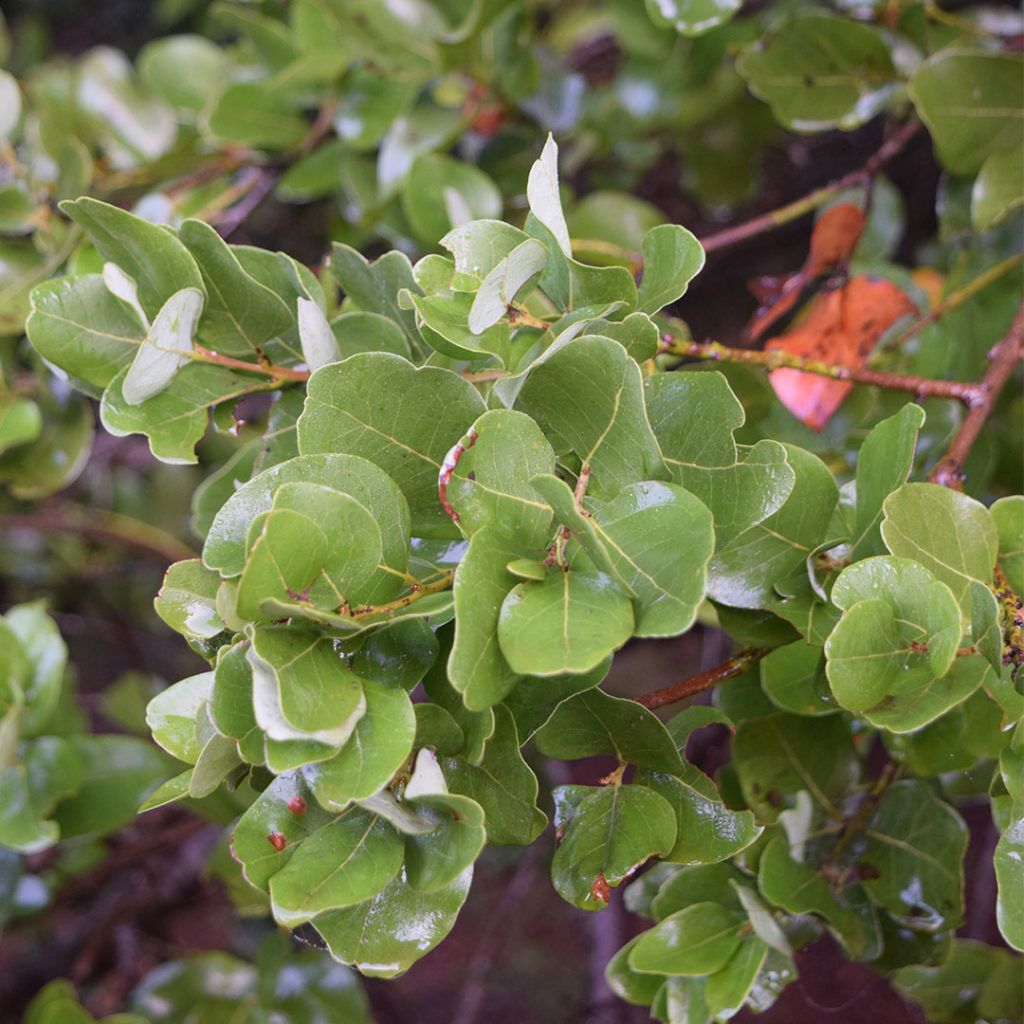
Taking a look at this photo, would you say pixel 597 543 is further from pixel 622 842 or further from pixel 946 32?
pixel 946 32

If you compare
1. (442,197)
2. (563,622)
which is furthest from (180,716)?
(442,197)

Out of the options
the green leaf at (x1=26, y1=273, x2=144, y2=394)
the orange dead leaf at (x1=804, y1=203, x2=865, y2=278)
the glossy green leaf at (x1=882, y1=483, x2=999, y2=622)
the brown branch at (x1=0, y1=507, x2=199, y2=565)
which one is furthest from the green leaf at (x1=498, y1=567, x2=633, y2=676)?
the brown branch at (x1=0, y1=507, x2=199, y2=565)

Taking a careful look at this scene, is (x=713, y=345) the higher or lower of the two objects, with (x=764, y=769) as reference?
higher

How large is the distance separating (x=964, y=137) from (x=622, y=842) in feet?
1.53

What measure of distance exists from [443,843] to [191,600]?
0.38 ft

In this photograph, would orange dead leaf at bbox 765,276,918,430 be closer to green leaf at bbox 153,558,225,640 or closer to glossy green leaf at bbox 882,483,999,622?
glossy green leaf at bbox 882,483,999,622

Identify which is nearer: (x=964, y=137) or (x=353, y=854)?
(x=353, y=854)

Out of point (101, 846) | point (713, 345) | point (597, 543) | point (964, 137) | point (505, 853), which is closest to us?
point (597, 543)

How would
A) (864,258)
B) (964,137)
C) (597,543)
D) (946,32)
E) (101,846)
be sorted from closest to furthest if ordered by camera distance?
(597,543) < (964,137) < (946,32) < (864,258) < (101,846)

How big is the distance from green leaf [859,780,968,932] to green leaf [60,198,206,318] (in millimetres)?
397

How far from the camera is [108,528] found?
42.3 inches

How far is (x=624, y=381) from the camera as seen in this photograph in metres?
0.28

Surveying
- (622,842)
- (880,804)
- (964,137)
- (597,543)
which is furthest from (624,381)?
(964,137)

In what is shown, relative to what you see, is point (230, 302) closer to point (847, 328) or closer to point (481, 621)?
point (481, 621)
